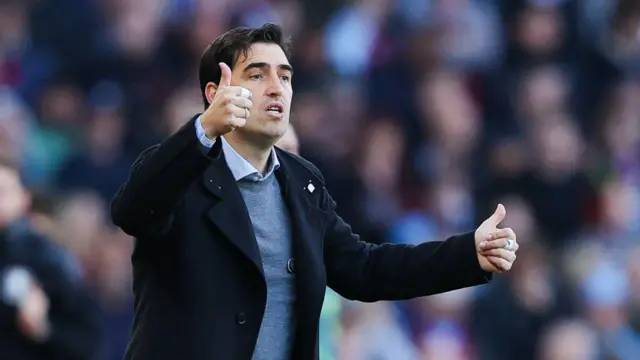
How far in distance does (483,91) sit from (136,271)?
23.7 feet

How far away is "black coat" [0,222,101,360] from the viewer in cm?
689

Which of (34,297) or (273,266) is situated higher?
(34,297)

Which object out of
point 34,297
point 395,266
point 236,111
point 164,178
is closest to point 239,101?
point 236,111

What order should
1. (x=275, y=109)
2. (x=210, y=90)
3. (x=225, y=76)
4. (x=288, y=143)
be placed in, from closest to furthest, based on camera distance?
(x=225, y=76) → (x=275, y=109) → (x=210, y=90) → (x=288, y=143)

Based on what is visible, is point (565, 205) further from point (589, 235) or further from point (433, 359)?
point (433, 359)

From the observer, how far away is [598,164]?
1106cm

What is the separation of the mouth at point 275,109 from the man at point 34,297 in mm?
2614

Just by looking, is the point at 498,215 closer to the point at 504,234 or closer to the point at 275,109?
the point at 504,234

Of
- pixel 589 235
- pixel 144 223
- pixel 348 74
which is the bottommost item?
pixel 144 223

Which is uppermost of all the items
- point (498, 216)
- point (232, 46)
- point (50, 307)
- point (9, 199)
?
point (9, 199)

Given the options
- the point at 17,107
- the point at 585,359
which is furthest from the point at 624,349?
the point at 17,107

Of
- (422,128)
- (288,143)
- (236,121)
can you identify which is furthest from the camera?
(422,128)

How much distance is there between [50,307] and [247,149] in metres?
2.63

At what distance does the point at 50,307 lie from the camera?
7027 mm
